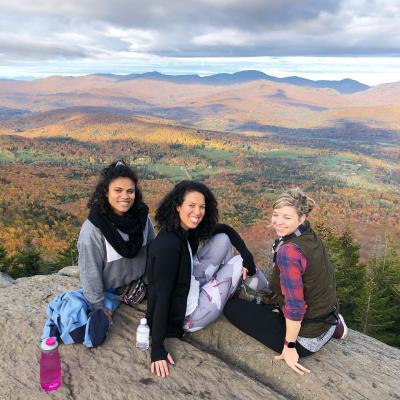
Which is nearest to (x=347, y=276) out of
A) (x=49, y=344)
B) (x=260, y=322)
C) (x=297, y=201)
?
(x=260, y=322)

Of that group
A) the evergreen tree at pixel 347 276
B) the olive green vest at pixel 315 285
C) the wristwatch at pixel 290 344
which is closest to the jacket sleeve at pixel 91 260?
the olive green vest at pixel 315 285

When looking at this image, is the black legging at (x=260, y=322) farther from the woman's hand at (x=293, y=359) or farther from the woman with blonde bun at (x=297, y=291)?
the woman's hand at (x=293, y=359)

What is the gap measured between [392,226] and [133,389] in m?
99.8

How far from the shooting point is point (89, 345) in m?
4.26

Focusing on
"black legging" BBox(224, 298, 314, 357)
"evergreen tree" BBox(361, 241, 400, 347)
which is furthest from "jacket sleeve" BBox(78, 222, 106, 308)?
"evergreen tree" BBox(361, 241, 400, 347)

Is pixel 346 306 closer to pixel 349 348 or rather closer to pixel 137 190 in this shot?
pixel 349 348

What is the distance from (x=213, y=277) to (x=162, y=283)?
92cm

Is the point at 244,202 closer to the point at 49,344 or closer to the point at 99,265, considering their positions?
the point at 99,265

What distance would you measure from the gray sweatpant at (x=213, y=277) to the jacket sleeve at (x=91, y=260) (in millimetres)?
1154

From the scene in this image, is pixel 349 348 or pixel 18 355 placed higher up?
pixel 18 355

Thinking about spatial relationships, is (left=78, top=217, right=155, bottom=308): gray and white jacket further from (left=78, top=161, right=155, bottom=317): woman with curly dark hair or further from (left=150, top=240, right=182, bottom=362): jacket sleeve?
(left=150, top=240, right=182, bottom=362): jacket sleeve

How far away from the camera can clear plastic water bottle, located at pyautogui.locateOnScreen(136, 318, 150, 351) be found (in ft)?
14.1

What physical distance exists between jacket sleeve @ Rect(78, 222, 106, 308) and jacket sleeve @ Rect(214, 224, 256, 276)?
1.52m

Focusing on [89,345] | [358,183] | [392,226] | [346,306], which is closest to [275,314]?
[89,345]
